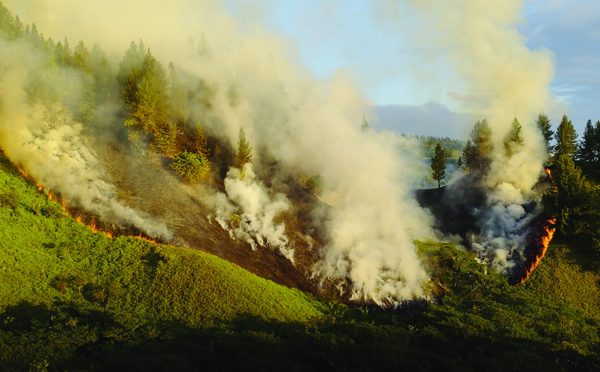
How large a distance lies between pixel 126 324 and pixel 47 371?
4449mm

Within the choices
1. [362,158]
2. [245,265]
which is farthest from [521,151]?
[245,265]

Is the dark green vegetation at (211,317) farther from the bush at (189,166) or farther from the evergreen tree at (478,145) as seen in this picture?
the evergreen tree at (478,145)

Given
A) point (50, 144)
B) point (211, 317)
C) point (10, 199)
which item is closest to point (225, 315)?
point (211, 317)

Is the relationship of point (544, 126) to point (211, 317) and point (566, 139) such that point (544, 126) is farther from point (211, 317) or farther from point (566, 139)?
point (211, 317)

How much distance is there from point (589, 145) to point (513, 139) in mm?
29985

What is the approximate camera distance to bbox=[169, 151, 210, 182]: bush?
39.7m

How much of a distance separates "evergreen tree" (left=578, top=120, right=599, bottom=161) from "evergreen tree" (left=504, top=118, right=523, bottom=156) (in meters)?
28.4

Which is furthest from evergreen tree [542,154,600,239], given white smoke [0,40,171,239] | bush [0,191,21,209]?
bush [0,191,21,209]

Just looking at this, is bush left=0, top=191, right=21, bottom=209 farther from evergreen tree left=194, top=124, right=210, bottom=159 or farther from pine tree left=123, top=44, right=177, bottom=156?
evergreen tree left=194, top=124, right=210, bottom=159

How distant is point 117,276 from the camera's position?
2519cm

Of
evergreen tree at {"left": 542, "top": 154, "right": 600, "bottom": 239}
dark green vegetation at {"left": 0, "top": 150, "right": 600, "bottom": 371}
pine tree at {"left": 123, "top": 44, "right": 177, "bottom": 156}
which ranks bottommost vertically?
dark green vegetation at {"left": 0, "top": 150, "right": 600, "bottom": 371}

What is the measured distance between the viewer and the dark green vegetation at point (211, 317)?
1825cm

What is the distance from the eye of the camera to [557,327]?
2655 cm

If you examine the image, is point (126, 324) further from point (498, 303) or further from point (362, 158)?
point (362, 158)
